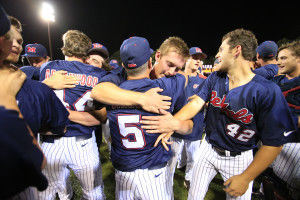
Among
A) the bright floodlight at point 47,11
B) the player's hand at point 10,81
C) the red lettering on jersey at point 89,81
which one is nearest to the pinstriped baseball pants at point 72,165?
the red lettering on jersey at point 89,81

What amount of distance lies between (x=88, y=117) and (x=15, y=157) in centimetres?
158

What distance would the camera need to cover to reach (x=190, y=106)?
2033 millimetres

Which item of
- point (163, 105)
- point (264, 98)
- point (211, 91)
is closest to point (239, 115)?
point (264, 98)

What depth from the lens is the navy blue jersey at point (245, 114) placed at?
1.55 metres

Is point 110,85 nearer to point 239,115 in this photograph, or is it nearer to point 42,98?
point 42,98

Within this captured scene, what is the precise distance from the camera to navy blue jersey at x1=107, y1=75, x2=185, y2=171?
156 cm

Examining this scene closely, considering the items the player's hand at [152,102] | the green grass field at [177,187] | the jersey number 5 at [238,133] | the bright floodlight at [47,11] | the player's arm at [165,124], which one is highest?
the bright floodlight at [47,11]

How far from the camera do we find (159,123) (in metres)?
1.57

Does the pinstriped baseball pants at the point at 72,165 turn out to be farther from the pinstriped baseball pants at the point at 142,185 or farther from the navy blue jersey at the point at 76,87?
the pinstriped baseball pants at the point at 142,185

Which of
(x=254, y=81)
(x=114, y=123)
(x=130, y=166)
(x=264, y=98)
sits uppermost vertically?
(x=254, y=81)

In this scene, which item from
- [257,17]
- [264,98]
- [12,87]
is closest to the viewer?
[12,87]

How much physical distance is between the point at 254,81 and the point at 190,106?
769mm

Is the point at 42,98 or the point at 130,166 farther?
the point at 130,166

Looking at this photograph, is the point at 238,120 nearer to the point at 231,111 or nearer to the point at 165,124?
the point at 231,111
